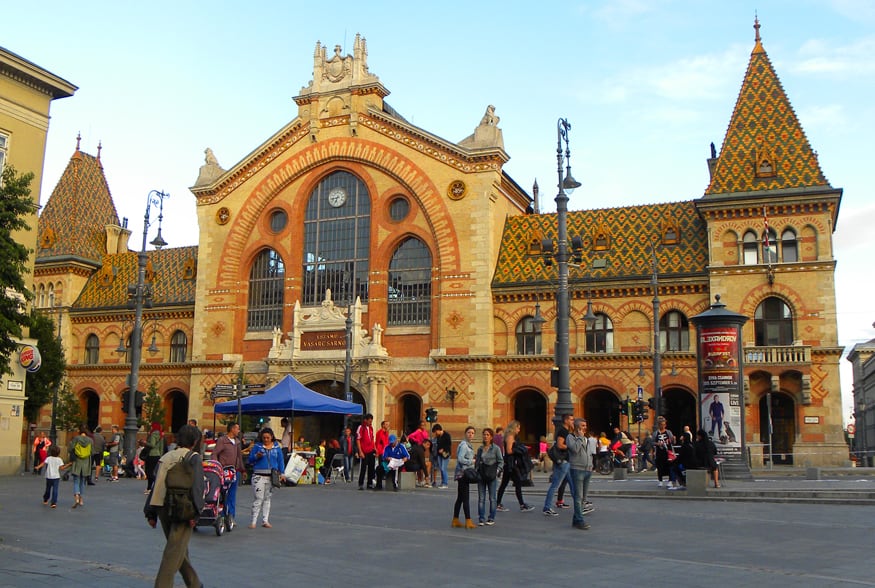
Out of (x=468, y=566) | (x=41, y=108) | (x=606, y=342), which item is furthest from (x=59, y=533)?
(x=606, y=342)

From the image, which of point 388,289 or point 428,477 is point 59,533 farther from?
point 388,289

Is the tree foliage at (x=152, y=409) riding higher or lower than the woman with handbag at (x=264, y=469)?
higher

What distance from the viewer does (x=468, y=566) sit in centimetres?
1132

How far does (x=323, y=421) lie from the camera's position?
47969mm

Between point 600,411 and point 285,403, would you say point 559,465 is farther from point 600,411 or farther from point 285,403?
point 600,411

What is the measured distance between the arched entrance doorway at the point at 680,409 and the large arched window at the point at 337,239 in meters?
16.3

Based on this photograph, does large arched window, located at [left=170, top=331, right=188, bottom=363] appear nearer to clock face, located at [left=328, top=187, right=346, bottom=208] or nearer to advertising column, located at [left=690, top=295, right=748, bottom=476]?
clock face, located at [left=328, top=187, right=346, bottom=208]

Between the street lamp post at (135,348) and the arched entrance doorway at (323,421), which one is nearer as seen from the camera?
the street lamp post at (135,348)

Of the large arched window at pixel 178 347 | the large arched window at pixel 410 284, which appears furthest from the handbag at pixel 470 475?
the large arched window at pixel 178 347

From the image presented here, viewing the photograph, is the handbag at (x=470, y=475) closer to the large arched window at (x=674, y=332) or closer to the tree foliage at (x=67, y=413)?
the large arched window at (x=674, y=332)

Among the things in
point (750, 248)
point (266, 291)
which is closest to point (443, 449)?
point (750, 248)

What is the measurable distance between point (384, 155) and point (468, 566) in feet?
119

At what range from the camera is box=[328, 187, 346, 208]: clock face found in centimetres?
4694

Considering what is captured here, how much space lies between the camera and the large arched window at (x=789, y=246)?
126 feet
